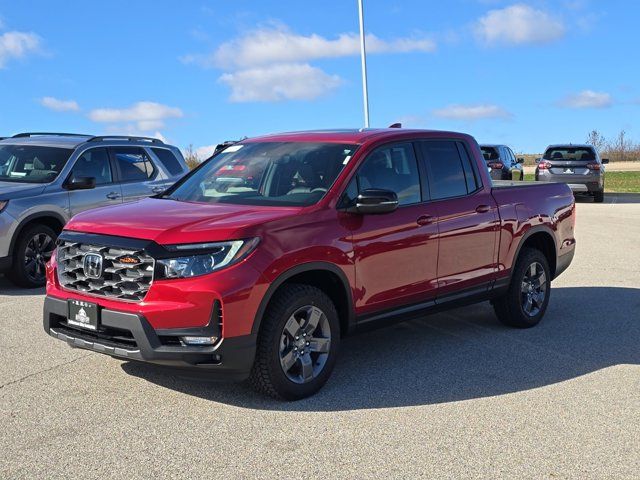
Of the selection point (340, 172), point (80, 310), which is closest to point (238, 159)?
point (340, 172)

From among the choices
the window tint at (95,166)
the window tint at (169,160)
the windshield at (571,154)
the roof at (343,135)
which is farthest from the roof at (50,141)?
the windshield at (571,154)

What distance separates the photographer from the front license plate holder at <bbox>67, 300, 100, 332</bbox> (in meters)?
4.88

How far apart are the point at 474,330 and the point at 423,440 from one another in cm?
292

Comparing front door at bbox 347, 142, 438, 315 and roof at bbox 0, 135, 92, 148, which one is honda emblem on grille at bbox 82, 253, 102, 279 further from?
roof at bbox 0, 135, 92, 148

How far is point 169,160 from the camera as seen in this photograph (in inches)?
446

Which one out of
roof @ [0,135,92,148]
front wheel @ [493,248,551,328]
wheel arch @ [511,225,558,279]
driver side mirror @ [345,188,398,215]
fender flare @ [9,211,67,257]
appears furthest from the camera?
roof @ [0,135,92,148]

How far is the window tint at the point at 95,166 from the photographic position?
10.0m

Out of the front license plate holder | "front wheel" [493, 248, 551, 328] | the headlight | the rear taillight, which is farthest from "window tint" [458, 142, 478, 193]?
the rear taillight

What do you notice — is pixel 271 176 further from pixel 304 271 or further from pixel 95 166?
pixel 95 166

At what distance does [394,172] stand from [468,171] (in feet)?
3.37

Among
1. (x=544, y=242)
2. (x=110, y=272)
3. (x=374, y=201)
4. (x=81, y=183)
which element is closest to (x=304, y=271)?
(x=374, y=201)

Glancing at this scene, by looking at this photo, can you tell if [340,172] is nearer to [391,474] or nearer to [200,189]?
[200,189]

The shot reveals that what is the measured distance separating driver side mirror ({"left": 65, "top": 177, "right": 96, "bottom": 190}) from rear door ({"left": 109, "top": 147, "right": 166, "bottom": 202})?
754 mm

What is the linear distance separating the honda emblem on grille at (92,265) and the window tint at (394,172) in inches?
76.1
